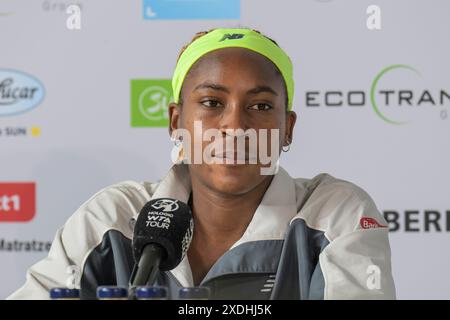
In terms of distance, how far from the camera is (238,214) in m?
1.59

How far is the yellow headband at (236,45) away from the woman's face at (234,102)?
1 cm

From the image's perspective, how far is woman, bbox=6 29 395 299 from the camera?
1452 millimetres

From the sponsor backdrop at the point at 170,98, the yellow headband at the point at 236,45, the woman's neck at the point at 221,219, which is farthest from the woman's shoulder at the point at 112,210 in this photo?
the sponsor backdrop at the point at 170,98

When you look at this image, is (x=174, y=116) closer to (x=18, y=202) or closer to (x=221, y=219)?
(x=221, y=219)

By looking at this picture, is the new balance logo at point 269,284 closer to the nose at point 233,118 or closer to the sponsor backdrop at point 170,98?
the nose at point 233,118

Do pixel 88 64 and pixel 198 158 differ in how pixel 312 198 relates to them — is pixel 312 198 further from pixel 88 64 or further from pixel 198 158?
pixel 88 64

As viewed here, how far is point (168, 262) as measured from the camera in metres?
1.09

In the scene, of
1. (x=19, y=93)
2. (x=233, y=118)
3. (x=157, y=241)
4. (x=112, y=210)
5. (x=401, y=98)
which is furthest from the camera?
(x=19, y=93)

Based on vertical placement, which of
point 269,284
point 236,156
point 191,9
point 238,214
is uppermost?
point 191,9

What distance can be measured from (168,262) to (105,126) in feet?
4.33

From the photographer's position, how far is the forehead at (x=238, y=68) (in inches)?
58.2

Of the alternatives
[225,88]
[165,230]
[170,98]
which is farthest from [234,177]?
[170,98]

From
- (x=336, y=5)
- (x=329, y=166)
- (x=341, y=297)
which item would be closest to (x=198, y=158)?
(x=341, y=297)

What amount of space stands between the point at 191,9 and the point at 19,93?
0.54m
